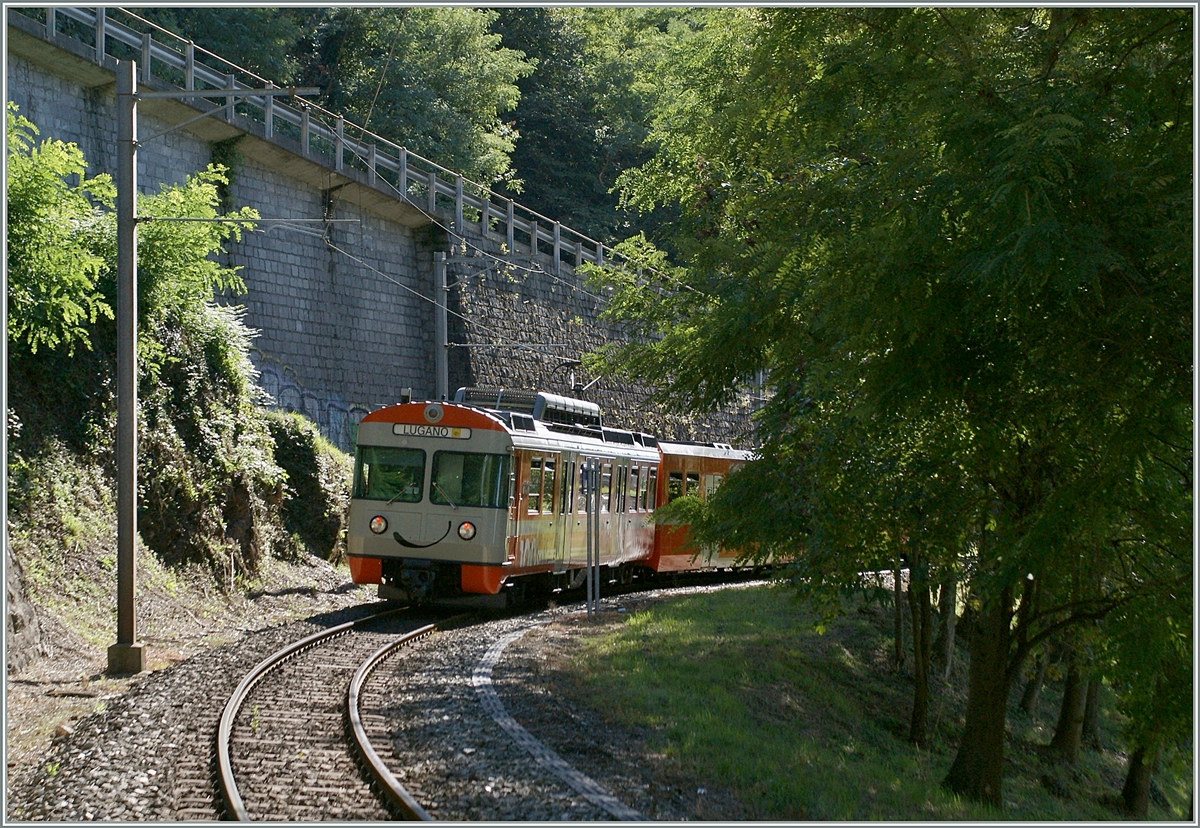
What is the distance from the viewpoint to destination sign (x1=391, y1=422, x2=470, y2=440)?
55.8 feet

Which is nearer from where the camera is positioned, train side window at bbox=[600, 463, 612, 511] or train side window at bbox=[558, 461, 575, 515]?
train side window at bbox=[558, 461, 575, 515]

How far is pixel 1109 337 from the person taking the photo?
8.30m

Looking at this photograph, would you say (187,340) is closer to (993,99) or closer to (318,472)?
(318,472)

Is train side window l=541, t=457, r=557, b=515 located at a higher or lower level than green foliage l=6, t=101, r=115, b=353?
lower

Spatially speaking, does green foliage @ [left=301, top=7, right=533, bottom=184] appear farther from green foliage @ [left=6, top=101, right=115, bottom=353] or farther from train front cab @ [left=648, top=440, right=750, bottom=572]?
green foliage @ [left=6, top=101, right=115, bottom=353]

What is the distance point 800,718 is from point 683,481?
39.1 ft

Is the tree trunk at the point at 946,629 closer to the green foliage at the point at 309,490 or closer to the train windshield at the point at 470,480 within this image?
the train windshield at the point at 470,480

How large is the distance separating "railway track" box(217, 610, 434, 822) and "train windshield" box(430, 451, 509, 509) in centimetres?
339

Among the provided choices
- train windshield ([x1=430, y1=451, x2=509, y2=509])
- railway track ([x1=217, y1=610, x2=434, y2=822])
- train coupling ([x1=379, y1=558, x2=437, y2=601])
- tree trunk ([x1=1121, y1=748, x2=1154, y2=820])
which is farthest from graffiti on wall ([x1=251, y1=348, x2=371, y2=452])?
tree trunk ([x1=1121, y1=748, x2=1154, y2=820])

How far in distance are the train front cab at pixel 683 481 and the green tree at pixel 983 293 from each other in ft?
33.4

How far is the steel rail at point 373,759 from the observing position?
7.52 meters

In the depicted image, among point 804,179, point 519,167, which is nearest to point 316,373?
point 804,179

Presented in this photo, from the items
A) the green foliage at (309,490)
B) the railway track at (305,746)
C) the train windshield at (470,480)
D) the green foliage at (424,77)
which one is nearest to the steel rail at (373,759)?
the railway track at (305,746)

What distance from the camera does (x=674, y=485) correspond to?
973 inches
